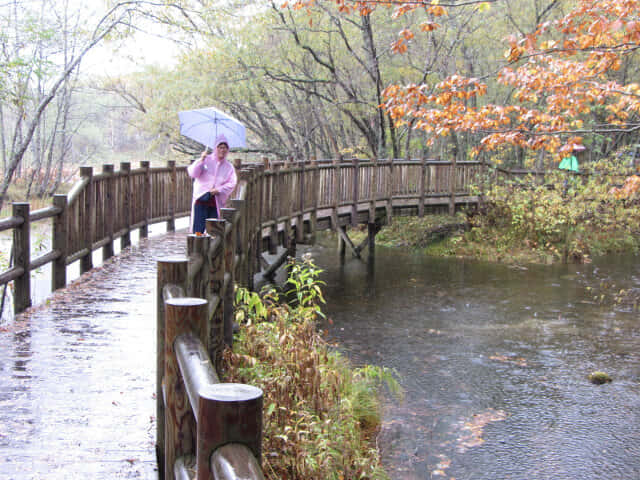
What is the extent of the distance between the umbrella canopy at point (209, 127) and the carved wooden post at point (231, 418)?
958 centimetres

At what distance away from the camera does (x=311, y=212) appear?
1513 centimetres

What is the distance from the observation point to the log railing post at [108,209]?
10.3 m

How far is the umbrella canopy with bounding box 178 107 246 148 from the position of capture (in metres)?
10.9

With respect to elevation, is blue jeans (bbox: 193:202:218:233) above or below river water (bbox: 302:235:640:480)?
above

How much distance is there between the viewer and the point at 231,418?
1.49 m

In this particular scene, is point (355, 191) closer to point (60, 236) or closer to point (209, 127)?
point (209, 127)

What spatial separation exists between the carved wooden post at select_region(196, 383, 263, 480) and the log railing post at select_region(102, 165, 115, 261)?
30.2ft

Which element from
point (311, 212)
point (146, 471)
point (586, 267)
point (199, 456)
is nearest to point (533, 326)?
point (311, 212)

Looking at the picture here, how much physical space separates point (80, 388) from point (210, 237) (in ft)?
5.05

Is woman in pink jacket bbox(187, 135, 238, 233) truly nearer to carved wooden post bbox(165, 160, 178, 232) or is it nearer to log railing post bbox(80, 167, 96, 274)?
log railing post bbox(80, 167, 96, 274)

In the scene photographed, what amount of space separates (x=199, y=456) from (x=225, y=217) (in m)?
4.11

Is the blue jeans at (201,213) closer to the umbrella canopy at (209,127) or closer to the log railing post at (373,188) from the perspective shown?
the umbrella canopy at (209,127)

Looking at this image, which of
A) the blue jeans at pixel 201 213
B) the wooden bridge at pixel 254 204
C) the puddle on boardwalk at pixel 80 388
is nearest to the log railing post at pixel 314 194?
the wooden bridge at pixel 254 204

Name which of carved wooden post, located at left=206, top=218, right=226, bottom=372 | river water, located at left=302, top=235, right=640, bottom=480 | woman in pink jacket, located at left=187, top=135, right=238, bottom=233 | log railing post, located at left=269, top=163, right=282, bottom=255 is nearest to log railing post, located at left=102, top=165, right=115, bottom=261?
woman in pink jacket, located at left=187, top=135, right=238, bottom=233
